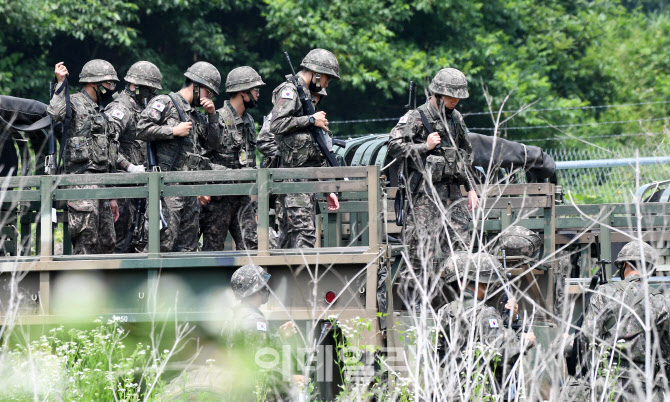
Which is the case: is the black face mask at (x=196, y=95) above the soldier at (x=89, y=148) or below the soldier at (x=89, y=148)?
above

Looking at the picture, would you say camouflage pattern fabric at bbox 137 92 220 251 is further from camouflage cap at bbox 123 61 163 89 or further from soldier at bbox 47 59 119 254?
Answer: camouflage cap at bbox 123 61 163 89

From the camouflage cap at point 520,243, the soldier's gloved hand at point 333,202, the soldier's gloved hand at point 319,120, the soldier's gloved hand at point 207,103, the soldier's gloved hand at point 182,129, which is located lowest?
the camouflage cap at point 520,243

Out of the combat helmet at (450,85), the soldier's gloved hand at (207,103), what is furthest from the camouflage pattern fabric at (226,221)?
the combat helmet at (450,85)

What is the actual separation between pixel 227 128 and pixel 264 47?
11047 mm

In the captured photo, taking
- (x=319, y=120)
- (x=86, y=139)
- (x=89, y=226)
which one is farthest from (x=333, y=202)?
(x=86, y=139)

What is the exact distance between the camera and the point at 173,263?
7.45 metres

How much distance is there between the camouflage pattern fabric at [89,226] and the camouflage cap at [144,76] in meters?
1.28

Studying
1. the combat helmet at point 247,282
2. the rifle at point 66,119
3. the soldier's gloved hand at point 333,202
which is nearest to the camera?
the combat helmet at point 247,282

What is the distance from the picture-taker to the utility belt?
888 centimetres

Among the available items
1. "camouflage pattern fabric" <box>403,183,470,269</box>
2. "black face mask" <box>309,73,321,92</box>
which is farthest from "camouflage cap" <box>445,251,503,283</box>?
"black face mask" <box>309,73,321,92</box>

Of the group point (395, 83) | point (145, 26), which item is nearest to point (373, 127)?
point (395, 83)

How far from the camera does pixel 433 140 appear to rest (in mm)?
8805

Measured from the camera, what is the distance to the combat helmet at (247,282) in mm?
6777

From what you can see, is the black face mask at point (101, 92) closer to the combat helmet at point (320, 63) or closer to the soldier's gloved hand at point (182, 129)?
the soldier's gloved hand at point (182, 129)
